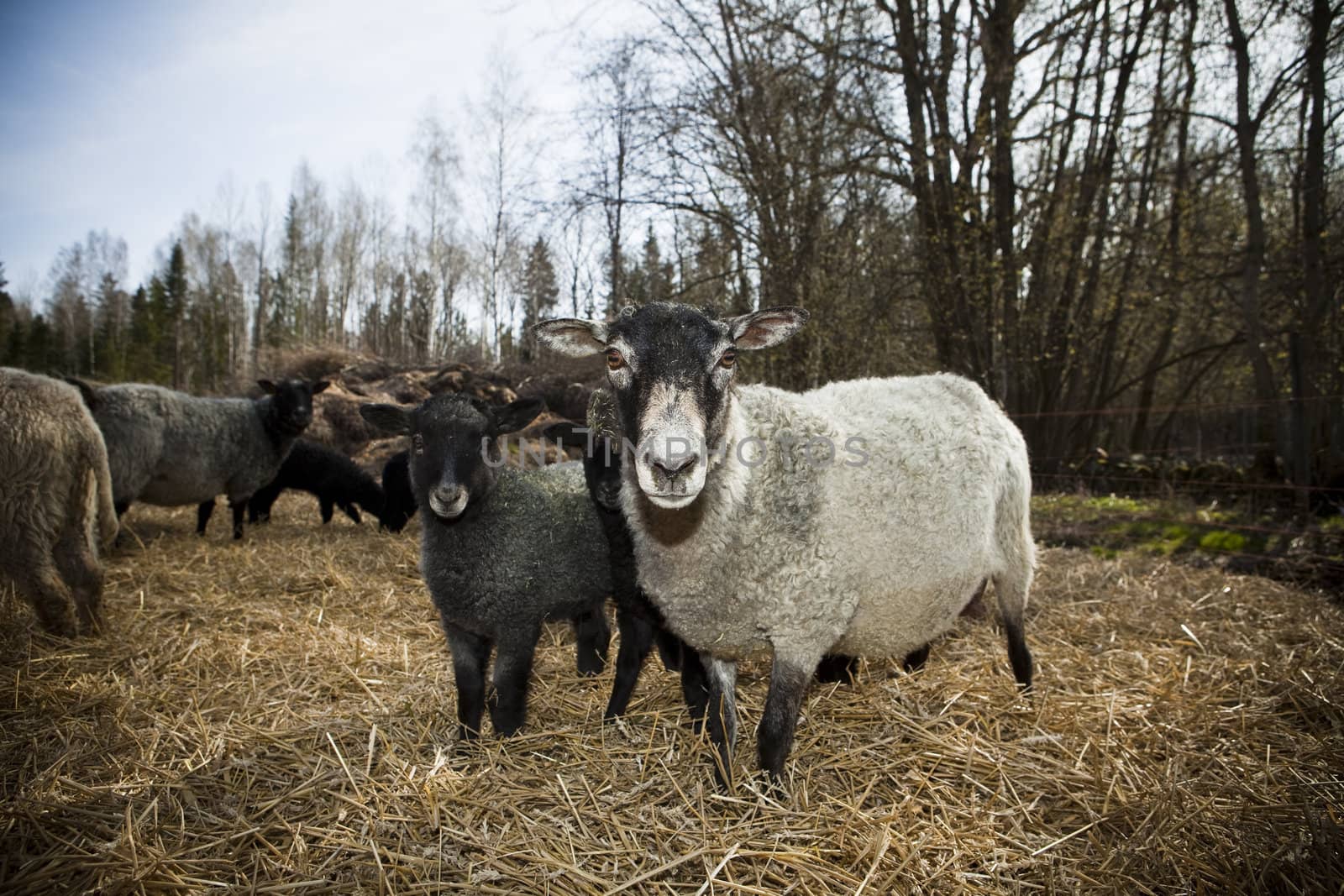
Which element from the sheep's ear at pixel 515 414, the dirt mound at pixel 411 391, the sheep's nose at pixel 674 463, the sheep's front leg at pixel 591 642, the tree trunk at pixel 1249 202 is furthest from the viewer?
the dirt mound at pixel 411 391

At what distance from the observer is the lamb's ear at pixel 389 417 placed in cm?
375

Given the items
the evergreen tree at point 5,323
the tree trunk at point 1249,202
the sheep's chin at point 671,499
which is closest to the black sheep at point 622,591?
the sheep's chin at point 671,499

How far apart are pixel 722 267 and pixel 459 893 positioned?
929 cm

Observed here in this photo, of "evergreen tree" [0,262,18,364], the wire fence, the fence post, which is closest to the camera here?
the wire fence

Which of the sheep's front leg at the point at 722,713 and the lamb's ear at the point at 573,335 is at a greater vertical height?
the lamb's ear at the point at 573,335

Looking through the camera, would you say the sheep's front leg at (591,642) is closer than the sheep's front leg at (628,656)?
No

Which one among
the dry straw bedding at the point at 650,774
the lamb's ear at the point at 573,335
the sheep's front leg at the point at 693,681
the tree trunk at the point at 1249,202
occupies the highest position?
the tree trunk at the point at 1249,202

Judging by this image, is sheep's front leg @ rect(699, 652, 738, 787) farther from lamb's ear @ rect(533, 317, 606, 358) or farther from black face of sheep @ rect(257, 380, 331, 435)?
black face of sheep @ rect(257, 380, 331, 435)

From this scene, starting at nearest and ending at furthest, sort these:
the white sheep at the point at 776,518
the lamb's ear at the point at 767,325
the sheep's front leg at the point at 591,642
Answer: the white sheep at the point at 776,518 < the lamb's ear at the point at 767,325 < the sheep's front leg at the point at 591,642

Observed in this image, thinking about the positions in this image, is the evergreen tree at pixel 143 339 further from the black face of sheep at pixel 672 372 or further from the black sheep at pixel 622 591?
the black face of sheep at pixel 672 372

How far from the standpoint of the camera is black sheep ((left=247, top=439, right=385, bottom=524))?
31.9 ft

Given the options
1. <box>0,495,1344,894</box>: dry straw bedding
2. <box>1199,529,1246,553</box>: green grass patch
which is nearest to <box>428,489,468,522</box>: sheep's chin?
<box>0,495,1344,894</box>: dry straw bedding

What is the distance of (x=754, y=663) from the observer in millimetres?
4172

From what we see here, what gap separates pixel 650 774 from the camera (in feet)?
9.64
